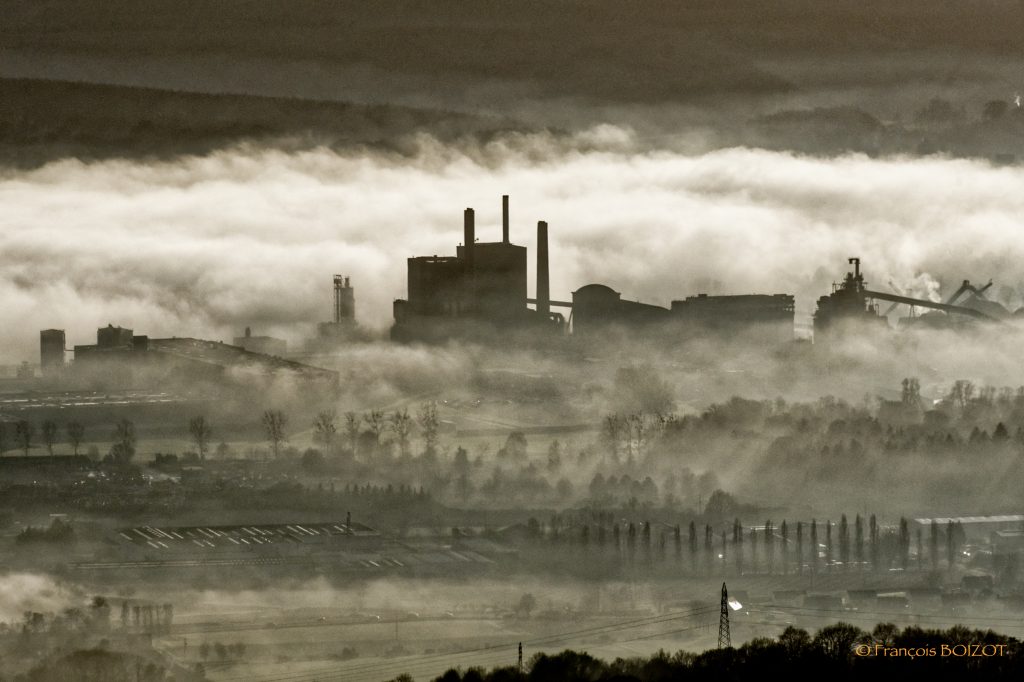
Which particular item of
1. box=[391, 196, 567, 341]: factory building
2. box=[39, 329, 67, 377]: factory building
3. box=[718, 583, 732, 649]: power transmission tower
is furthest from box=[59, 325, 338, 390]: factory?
box=[718, 583, 732, 649]: power transmission tower

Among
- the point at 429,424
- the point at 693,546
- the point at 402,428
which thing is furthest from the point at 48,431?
the point at 693,546

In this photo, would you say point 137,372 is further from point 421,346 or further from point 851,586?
point 851,586

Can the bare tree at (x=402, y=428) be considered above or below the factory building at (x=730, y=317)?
below

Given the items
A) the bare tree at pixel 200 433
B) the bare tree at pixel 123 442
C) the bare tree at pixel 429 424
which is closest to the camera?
the bare tree at pixel 123 442

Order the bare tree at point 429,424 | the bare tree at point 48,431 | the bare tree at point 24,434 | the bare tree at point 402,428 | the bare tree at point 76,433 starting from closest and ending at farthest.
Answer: the bare tree at point 24,434
the bare tree at point 48,431
the bare tree at point 76,433
the bare tree at point 402,428
the bare tree at point 429,424

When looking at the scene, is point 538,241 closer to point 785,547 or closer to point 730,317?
point 730,317

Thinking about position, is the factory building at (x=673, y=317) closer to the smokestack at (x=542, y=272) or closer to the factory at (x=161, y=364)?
Answer: the smokestack at (x=542, y=272)

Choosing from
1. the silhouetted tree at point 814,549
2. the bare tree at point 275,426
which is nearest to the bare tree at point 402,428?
the bare tree at point 275,426

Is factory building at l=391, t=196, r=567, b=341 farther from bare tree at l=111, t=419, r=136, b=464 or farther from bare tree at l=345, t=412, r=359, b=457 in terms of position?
bare tree at l=111, t=419, r=136, b=464
